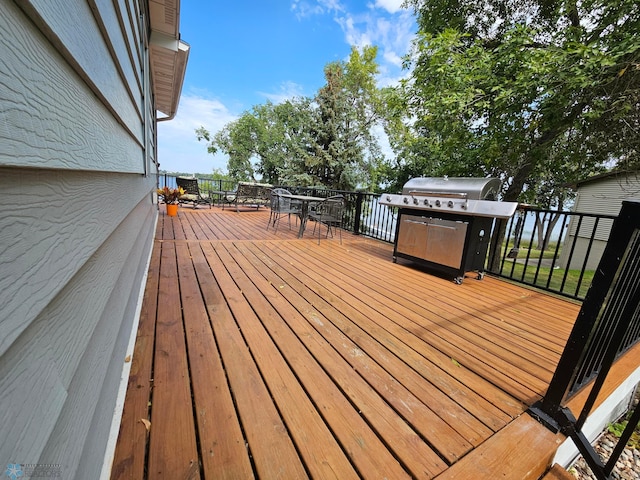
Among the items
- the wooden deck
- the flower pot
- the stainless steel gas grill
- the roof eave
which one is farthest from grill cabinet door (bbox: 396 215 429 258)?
the flower pot

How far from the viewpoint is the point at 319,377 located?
146cm

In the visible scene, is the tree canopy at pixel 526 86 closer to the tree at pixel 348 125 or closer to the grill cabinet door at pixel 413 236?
the grill cabinet door at pixel 413 236

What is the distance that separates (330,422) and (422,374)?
659 millimetres

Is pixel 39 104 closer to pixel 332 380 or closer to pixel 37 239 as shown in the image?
pixel 37 239

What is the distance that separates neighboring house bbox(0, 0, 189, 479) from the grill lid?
3233mm


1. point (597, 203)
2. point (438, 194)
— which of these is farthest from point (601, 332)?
point (597, 203)

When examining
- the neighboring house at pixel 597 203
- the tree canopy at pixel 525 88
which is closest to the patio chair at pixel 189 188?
the tree canopy at pixel 525 88

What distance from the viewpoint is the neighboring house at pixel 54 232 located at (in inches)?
12.2

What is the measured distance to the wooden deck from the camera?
1.04m

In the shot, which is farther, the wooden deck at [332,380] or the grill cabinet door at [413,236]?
the grill cabinet door at [413,236]

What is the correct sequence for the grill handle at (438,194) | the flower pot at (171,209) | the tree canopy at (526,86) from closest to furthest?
the grill handle at (438,194) < the tree canopy at (526,86) < the flower pot at (171,209)

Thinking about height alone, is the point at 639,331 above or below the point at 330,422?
above

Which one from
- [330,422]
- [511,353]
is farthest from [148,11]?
[511,353]

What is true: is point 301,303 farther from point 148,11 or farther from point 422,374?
point 148,11
